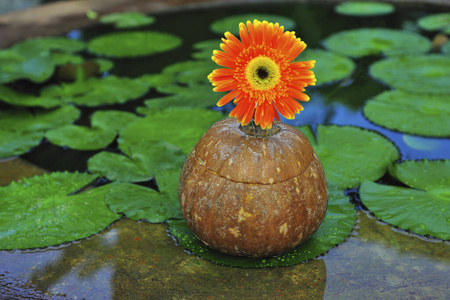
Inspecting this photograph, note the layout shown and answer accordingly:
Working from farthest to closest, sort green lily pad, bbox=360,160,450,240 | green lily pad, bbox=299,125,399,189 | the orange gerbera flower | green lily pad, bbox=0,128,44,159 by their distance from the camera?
green lily pad, bbox=0,128,44,159
green lily pad, bbox=299,125,399,189
green lily pad, bbox=360,160,450,240
the orange gerbera flower

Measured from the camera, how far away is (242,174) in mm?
2045

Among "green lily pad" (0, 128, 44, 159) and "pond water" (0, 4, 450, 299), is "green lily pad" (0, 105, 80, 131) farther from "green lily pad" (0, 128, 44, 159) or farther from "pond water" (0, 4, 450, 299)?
"pond water" (0, 4, 450, 299)

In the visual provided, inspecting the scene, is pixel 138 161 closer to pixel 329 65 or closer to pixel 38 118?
pixel 38 118

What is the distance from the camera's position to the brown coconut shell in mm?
2037

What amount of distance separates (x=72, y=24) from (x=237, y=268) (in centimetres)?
491

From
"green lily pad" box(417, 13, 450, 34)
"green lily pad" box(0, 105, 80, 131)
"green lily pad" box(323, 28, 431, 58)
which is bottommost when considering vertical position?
"green lily pad" box(0, 105, 80, 131)

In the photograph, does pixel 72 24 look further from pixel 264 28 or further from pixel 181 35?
pixel 264 28

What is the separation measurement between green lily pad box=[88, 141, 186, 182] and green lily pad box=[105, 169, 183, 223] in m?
0.15

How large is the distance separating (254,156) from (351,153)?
48.4 inches

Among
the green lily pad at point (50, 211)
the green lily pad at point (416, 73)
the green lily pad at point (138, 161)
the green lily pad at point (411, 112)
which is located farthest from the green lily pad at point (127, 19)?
the green lily pad at point (50, 211)

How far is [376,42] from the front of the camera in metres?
5.11

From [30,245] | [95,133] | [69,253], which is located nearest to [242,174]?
[69,253]

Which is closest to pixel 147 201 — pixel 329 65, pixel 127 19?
pixel 329 65

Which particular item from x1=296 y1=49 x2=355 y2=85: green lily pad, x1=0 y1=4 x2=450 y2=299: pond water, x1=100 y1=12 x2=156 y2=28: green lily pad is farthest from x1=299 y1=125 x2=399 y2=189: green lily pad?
x1=100 y1=12 x2=156 y2=28: green lily pad
